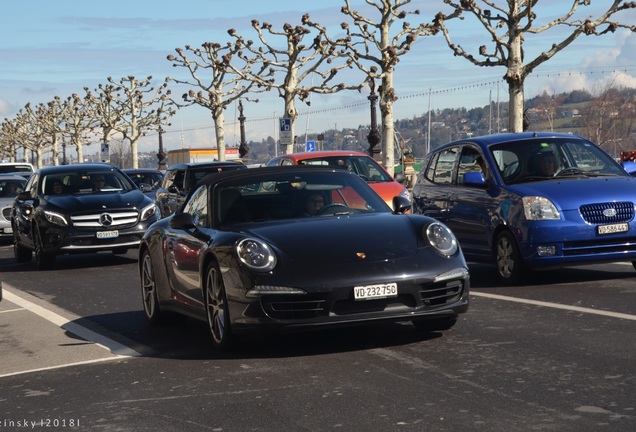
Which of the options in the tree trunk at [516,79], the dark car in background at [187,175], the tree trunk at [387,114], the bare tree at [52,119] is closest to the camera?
the dark car in background at [187,175]

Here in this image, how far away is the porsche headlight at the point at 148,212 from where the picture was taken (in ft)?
64.8

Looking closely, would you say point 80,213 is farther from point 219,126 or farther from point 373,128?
point 219,126

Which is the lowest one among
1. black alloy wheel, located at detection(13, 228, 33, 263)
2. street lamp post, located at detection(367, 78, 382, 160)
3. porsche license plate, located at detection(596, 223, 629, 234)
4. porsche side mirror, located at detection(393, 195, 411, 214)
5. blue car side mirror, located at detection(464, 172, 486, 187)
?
black alloy wheel, located at detection(13, 228, 33, 263)

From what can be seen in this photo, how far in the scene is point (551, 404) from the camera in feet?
20.8

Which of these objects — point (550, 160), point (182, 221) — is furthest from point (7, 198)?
point (182, 221)

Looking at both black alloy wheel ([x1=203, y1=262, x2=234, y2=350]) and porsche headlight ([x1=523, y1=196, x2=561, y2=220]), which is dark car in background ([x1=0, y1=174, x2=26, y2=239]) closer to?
porsche headlight ([x1=523, y1=196, x2=561, y2=220])

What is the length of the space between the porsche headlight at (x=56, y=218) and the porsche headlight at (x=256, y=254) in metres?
11.1

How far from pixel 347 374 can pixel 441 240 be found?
5.56 ft

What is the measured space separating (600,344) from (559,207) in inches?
174

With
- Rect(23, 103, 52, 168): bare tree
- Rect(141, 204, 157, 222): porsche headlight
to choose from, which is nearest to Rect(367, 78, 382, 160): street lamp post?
Rect(141, 204, 157, 222): porsche headlight

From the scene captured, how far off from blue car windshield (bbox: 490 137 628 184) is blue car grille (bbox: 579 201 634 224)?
82 cm

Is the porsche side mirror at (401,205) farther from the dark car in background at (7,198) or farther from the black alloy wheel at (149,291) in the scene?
the dark car in background at (7,198)

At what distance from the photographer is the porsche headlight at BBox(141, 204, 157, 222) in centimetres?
1975

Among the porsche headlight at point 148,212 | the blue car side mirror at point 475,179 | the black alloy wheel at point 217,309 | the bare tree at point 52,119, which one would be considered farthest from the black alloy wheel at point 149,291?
the bare tree at point 52,119
